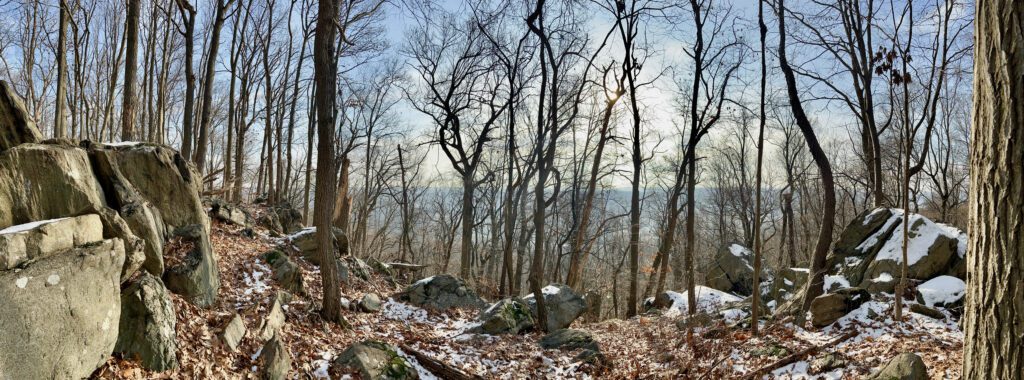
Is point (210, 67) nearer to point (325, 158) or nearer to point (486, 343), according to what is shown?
point (325, 158)

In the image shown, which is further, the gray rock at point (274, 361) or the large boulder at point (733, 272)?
the large boulder at point (733, 272)

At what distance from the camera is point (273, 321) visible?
698 cm

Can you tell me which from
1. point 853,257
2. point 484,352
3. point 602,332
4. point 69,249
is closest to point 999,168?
point 69,249

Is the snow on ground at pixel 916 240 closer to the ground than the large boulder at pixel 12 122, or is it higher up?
closer to the ground

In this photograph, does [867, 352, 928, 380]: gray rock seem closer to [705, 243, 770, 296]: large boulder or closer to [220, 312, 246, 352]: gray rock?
A: [220, 312, 246, 352]: gray rock

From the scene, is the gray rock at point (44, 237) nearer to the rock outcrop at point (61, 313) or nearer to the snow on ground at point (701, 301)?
the rock outcrop at point (61, 313)

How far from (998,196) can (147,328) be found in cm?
645

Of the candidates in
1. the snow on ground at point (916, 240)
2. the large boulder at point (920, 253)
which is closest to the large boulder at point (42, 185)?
the large boulder at point (920, 253)

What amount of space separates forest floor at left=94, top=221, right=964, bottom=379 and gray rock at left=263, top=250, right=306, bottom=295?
0.64 feet

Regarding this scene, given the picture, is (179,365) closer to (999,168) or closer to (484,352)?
(484,352)

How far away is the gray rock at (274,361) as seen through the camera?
573cm

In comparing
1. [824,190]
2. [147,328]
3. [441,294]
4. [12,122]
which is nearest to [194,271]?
[147,328]

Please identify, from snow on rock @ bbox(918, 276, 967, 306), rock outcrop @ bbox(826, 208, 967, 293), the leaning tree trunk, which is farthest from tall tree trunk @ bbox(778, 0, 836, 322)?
the leaning tree trunk

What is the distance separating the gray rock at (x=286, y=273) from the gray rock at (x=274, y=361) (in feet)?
10.2
